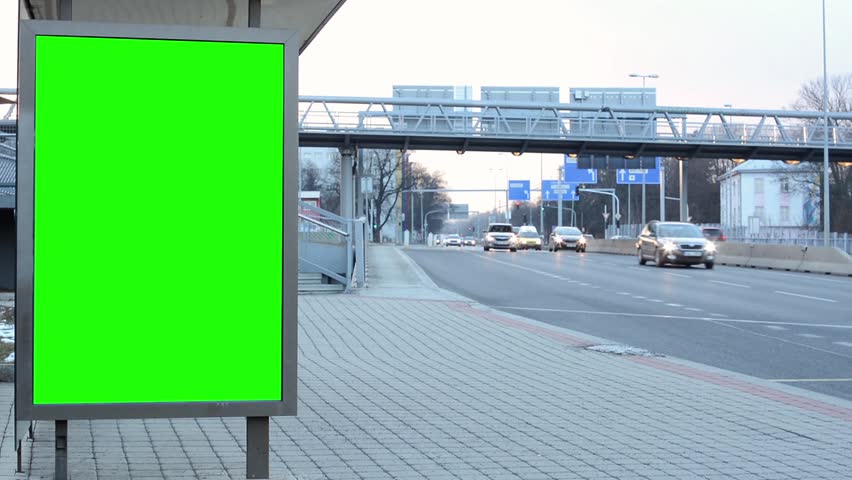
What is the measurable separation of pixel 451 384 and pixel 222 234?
4291 mm

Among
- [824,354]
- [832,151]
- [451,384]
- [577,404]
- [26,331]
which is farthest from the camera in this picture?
[832,151]

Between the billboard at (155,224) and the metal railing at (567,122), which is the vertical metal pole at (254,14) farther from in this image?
the metal railing at (567,122)

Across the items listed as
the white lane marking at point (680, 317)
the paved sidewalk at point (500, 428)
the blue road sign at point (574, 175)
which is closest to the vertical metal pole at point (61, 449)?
the paved sidewalk at point (500, 428)

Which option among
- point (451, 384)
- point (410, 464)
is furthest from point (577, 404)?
point (410, 464)

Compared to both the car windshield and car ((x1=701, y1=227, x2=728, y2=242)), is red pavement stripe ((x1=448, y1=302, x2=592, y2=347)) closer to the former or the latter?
the car windshield

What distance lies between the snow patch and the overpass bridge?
3651cm

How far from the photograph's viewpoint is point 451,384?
929 cm

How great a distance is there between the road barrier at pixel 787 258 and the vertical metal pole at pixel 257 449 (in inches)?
1175

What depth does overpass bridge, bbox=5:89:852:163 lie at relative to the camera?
4900 centimetres

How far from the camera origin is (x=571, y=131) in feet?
168

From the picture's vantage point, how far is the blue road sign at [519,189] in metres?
99.2

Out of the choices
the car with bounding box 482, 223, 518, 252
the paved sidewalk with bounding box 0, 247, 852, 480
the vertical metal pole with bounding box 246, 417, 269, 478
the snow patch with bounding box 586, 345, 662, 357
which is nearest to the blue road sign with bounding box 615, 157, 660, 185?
the car with bounding box 482, 223, 518, 252

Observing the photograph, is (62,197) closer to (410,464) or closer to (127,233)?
(127,233)

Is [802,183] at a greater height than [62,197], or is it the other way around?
[802,183]
